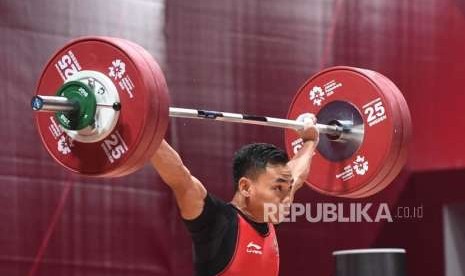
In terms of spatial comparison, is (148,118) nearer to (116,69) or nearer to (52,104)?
(116,69)

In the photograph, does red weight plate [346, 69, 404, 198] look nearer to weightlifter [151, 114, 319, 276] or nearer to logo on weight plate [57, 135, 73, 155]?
weightlifter [151, 114, 319, 276]

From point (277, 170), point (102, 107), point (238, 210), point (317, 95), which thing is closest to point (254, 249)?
point (238, 210)

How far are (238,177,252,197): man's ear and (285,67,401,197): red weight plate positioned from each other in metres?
0.67

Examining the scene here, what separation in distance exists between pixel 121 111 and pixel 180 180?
1.06 feet

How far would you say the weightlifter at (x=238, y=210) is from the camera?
3.20 meters

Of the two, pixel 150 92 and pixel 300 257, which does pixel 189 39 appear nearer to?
pixel 300 257

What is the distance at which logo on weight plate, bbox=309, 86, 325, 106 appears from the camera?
164 inches

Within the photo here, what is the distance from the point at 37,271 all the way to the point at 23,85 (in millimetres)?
863

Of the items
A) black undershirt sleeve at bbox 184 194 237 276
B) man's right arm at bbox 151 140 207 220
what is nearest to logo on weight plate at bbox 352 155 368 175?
black undershirt sleeve at bbox 184 194 237 276

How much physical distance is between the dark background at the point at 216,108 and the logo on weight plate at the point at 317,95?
2.66 ft

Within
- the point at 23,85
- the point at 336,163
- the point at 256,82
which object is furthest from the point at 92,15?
the point at 336,163

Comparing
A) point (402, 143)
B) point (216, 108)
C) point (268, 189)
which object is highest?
point (216, 108)

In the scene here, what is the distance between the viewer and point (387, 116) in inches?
155

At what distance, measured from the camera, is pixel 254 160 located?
3.54 m
